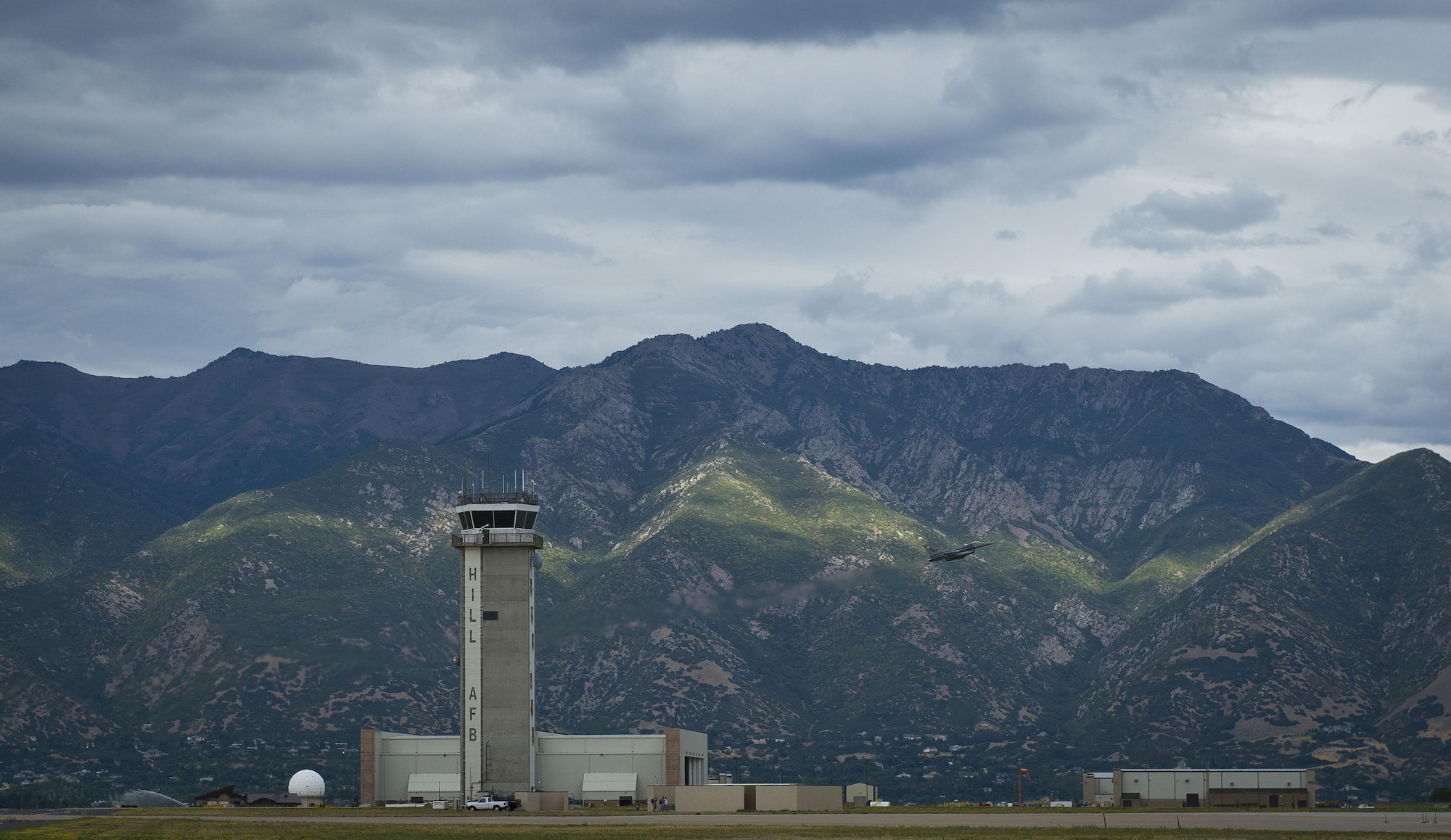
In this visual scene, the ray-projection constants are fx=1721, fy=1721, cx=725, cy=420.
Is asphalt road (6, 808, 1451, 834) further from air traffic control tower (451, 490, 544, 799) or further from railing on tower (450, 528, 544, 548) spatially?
railing on tower (450, 528, 544, 548)

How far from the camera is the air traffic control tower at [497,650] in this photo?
190m

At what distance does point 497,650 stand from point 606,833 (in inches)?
2216

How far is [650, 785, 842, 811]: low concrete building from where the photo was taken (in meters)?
172

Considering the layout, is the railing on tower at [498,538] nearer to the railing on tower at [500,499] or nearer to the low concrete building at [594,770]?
the railing on tower at [500,499]

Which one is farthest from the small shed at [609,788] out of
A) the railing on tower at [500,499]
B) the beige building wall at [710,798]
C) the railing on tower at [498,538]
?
the railing on tower at [500,499]

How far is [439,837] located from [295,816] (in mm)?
43248

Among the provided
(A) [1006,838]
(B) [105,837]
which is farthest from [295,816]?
(A) [1006,838]

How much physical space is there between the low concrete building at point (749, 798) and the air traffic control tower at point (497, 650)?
21.7 metres

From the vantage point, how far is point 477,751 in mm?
189625

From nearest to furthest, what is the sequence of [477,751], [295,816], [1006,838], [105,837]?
[1006,838] → [105,837] → [295,816] → [477,751]

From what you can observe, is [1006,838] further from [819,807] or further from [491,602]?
[491,602]

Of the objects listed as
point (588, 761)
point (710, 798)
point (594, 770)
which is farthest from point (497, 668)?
point (710, 798)

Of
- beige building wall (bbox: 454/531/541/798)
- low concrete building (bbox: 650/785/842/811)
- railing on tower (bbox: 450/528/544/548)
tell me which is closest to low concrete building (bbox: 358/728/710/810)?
beige building wall (bbox: 454/531/541/798)

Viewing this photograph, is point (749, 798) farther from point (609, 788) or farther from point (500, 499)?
point (500, 499)
